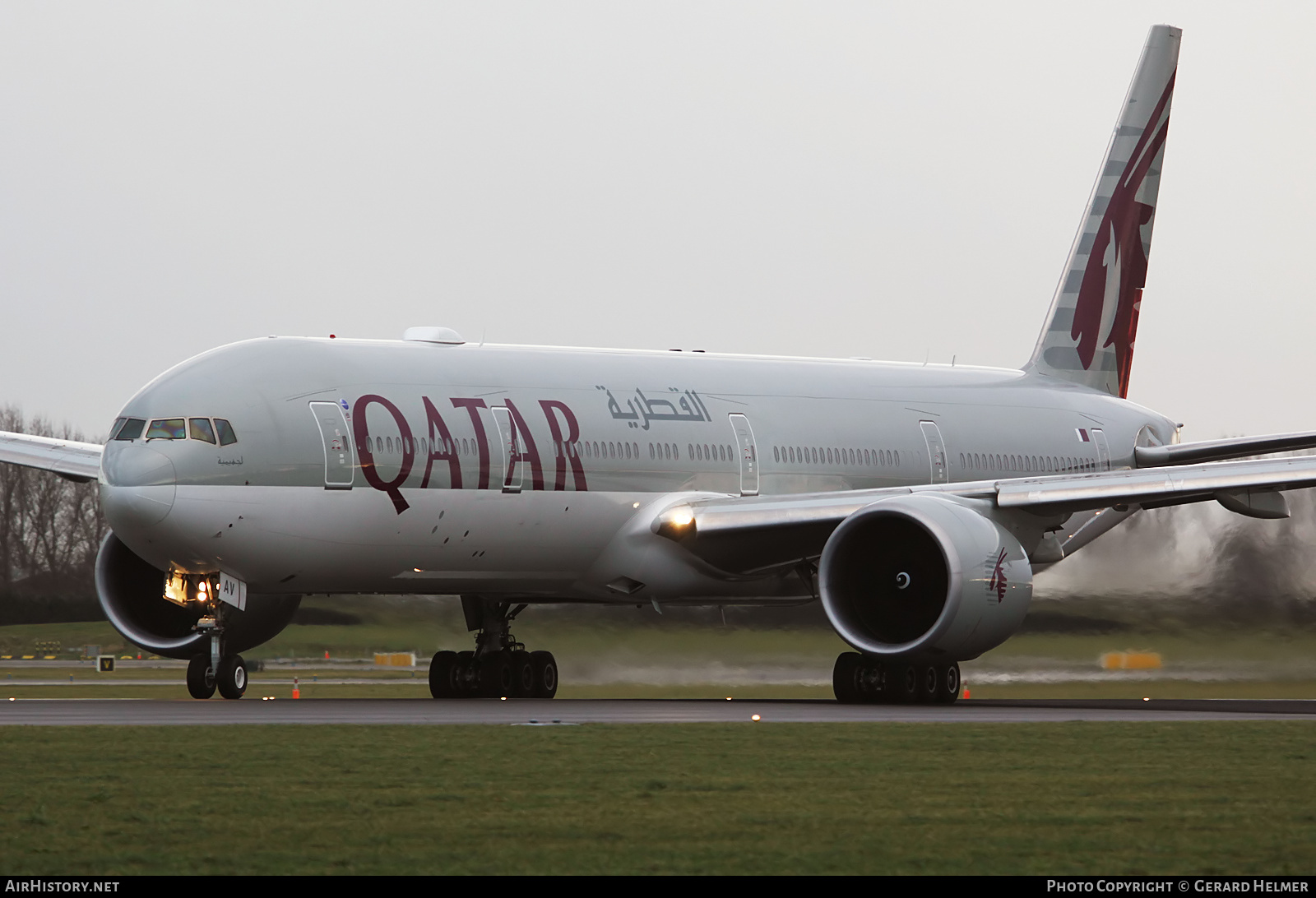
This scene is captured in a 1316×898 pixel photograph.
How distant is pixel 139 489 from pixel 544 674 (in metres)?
6.81

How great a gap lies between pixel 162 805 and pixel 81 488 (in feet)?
122

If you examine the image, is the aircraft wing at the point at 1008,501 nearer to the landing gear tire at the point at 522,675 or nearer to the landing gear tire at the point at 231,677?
the landing gear tire at the point at 522,675

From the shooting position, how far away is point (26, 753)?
13461mm

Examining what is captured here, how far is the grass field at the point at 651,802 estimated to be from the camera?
858 centimetres

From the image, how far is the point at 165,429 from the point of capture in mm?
20594

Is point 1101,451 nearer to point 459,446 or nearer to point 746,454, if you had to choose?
point 746,454

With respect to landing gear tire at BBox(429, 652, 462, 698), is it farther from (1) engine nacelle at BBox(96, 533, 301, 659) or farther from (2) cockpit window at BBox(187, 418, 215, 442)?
(2) cockpit window at BBox(187, 418, 215, 442)

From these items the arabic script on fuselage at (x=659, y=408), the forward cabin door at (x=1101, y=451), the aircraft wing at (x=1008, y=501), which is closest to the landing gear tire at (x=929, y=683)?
the aircraft wing at (x=1008, y=501)

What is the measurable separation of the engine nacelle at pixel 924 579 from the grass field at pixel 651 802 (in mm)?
4780

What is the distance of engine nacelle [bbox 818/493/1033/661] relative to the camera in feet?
66.9

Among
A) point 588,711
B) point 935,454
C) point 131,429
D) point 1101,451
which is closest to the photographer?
point 588,711

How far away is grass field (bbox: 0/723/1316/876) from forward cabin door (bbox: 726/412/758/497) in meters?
9.54

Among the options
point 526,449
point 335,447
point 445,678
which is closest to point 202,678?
point 335,447

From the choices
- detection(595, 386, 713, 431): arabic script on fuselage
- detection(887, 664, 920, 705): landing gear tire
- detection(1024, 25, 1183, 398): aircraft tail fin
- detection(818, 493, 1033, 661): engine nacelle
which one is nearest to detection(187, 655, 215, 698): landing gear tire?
detection(595, 386, 713, 431): arabic script on fuselage
